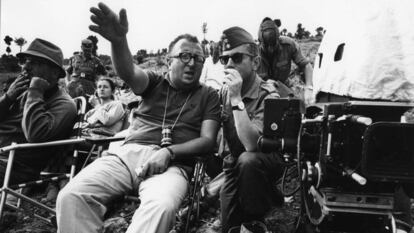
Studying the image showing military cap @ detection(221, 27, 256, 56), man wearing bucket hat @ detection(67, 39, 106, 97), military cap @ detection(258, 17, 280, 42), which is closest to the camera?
military cap @ detection(221, 27, 256, 56)

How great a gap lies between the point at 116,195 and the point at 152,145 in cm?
51

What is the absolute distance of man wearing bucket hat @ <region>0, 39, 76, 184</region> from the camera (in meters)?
3.54

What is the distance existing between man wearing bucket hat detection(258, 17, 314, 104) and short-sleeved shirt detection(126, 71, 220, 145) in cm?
205

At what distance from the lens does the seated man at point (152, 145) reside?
2369 millimetres

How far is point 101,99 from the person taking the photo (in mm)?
5922

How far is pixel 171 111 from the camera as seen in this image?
3105 mm

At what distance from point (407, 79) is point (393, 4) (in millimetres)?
502

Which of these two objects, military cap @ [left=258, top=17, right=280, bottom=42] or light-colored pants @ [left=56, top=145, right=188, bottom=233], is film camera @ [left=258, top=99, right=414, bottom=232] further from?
military cap @ [left=258, top=17, right=280, bottom=42]

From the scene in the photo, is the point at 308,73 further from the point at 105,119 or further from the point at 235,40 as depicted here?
the point at 105,119

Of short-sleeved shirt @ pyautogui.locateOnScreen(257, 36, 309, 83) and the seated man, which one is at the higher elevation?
short-sleeved shirt @ pyautogui.locateOnScreen(257, 36, 309, 83)

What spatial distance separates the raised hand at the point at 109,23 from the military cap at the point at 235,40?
96 centimetres

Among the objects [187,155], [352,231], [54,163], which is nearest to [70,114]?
[54,163]

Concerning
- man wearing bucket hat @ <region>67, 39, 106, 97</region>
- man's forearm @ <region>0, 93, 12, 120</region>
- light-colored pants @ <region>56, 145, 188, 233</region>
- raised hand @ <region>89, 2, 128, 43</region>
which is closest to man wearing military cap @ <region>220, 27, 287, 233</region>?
light-colored pants @ <region>56, 145, 188, 233</region>

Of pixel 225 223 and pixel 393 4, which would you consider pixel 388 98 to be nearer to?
pixel 393 4
